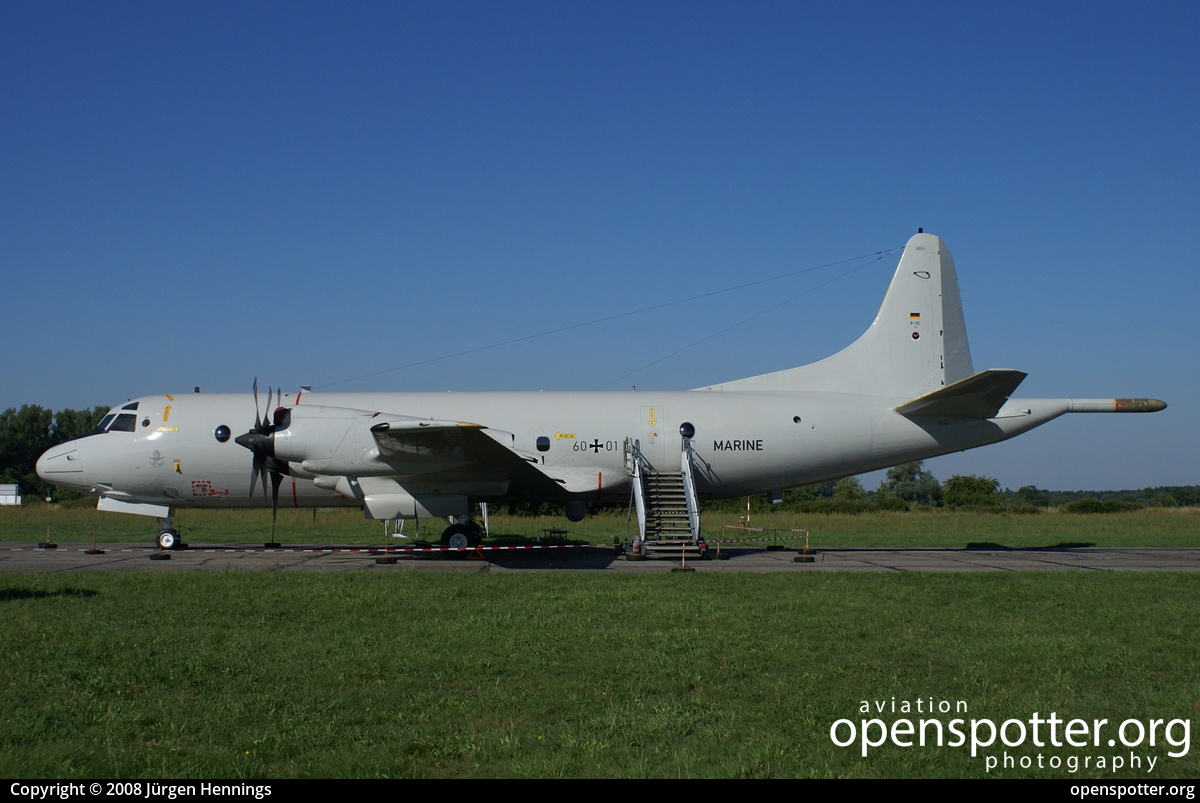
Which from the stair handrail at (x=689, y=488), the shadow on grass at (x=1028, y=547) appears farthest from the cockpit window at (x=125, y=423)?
the shadow on grass at (x=1028, y=547)

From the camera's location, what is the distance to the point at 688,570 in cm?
1720

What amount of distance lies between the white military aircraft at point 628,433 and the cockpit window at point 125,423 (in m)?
0.03

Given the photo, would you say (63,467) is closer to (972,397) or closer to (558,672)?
(558,672)

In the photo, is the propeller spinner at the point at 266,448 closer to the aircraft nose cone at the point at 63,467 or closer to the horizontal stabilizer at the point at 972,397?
the aircraft nose cone at the point at 63,467

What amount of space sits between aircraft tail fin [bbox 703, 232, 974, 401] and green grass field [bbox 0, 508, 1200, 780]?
8287 mm

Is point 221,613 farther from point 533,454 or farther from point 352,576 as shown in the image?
point 533,454

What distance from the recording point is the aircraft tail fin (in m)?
22.8

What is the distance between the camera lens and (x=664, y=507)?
20.9m

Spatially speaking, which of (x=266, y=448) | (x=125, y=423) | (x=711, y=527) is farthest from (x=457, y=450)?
(x=711, y=527)

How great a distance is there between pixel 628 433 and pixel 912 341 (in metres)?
7.83

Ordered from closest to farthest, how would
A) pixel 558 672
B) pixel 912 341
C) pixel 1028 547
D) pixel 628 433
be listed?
pixel 558 672 < pixel 628 433 < pixel 912 341 < pixel 1028 547

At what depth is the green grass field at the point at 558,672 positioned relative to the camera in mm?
5891
